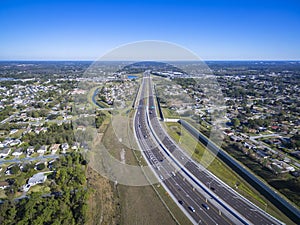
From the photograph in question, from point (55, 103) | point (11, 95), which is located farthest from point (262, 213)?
point (11, 95)

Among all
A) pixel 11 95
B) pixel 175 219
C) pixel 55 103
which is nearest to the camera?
pixel 175 219

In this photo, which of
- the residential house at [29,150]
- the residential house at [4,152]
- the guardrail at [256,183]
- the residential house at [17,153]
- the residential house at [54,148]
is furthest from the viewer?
the residential house at [54,148]

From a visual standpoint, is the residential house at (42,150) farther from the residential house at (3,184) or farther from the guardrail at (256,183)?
the guardrail at (256,183)

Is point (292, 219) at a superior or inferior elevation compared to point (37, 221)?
inferior

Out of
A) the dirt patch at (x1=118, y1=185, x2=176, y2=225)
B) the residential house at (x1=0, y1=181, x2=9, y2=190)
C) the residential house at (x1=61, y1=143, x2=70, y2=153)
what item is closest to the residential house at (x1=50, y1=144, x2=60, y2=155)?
the residential house at (x1=61, y1=143, x2=70, y2=153)

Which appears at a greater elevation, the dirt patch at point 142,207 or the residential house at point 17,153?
the dirt patch at point 142,207

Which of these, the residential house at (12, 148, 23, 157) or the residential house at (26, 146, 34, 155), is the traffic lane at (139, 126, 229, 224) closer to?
the residential house at (26, 146, 34, 155)

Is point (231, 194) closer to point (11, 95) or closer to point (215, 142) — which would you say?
point (215, 142)

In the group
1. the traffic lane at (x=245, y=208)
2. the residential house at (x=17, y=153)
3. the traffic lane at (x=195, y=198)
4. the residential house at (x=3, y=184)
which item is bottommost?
the residential house at (x=17, y=153)

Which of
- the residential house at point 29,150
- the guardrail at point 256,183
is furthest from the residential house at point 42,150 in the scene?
the guardrail at point 256,183
